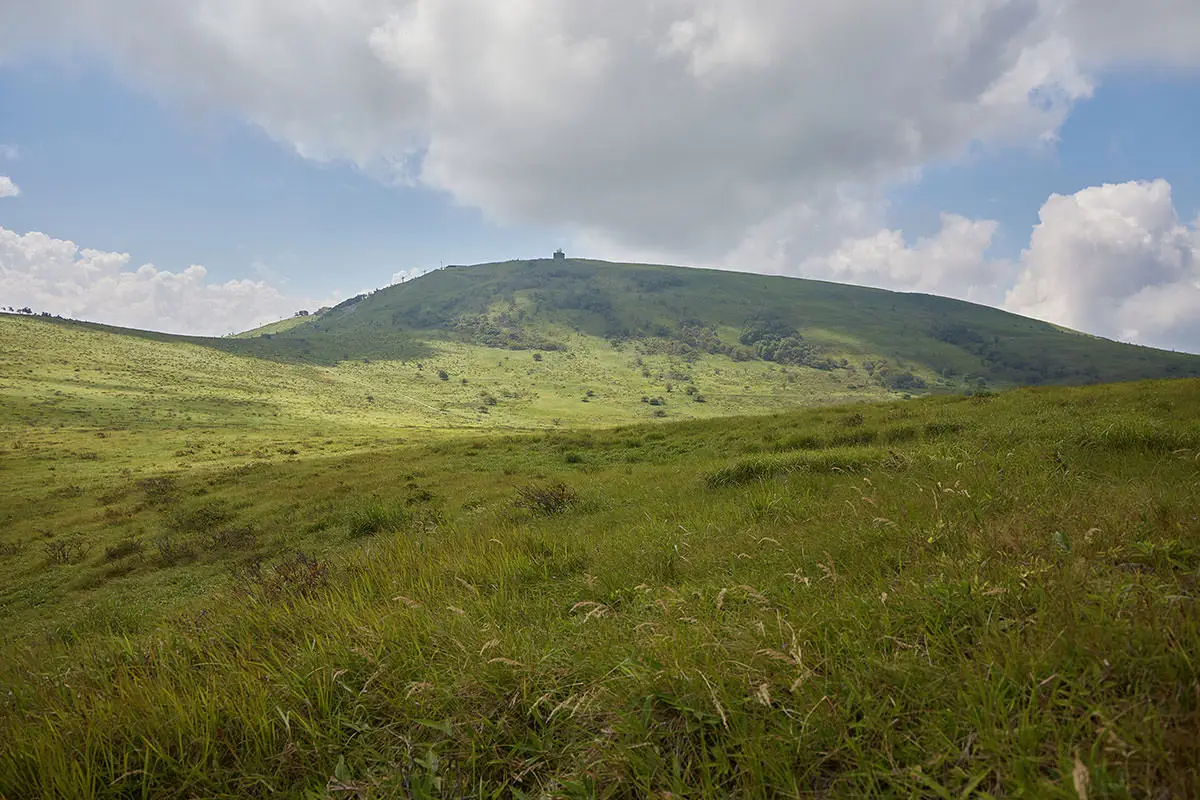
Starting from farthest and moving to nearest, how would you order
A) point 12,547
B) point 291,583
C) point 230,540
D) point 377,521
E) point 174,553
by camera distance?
1. point 12,547
2. point 230,540
3. point 174,553
4. point 377,521
5. point 291,583

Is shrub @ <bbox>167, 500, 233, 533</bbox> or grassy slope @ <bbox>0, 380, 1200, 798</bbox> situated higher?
grassy slope @ <bbox>0, 380, 1200, 798</bbox>

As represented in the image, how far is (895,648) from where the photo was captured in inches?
101

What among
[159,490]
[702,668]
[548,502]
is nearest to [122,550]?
[548,502]

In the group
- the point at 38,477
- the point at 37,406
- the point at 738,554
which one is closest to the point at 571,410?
the point at 37,406

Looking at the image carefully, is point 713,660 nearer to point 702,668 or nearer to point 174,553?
point 702,668

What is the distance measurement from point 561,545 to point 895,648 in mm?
4330

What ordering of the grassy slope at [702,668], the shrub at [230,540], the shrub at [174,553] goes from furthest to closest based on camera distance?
the shrub at [230,540]
the shrub at [174,553]
the grassy slope at [702,668]

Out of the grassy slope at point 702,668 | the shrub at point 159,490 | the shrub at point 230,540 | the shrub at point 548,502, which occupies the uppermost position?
the grassy slope at point 702,668

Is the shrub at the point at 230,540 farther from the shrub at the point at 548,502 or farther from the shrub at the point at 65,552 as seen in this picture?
the shrub at the point at 548,502

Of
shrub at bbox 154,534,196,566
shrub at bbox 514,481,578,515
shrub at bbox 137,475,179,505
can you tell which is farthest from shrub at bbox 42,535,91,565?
shrub at bbox 514,481,578,515

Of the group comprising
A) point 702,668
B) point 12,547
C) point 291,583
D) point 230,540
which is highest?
point 702,668

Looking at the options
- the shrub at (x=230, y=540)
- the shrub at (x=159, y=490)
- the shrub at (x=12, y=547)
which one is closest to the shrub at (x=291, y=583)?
the shrub at (x=230, y=540)

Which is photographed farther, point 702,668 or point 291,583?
point 291,583

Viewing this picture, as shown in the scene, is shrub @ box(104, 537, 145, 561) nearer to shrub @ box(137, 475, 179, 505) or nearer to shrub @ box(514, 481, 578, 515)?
shrub @ box(137, 475, 179, 505)
